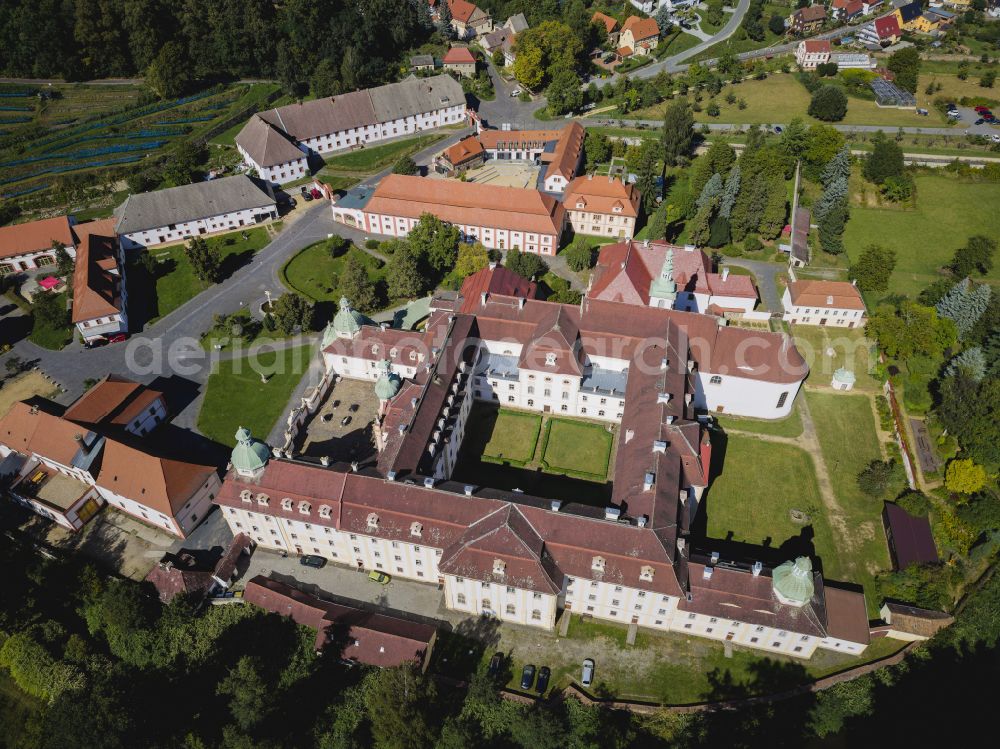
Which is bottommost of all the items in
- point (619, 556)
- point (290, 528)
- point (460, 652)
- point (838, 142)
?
point (460, 652)

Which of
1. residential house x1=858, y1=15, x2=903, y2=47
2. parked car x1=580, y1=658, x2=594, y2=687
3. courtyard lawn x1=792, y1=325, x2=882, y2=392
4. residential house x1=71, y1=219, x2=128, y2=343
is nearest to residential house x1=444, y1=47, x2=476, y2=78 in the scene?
residential house x1=71, y1=219, x2=128, y2=343

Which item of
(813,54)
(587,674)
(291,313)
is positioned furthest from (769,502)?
(813,54)

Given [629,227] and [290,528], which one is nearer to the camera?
[290,528]

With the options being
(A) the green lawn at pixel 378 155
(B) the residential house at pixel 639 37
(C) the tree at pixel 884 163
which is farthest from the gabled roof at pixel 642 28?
(C) the tree at pixel 884 163

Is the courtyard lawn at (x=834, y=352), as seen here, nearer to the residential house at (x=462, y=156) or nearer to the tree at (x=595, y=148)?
the tree at (x=595, y=148)

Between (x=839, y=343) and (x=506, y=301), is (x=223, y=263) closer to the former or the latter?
(x=506, y=301)

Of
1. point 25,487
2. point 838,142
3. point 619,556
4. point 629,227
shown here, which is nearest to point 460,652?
point 619,556

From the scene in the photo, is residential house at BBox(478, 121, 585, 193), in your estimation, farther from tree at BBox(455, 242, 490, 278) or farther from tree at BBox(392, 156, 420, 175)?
tree at BBox(455, 242, 490, 278)

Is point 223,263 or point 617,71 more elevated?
point 617,71
